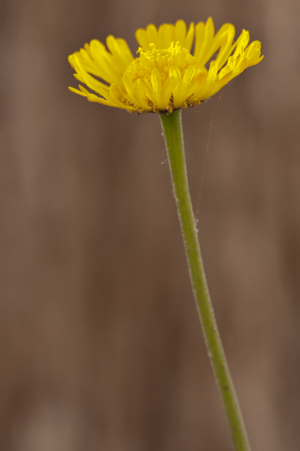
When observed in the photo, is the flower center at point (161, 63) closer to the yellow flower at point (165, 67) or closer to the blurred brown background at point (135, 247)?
the yellow flower at point (165, 67)

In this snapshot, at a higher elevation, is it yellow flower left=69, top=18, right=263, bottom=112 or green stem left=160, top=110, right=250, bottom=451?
yellow flower left=69, top=18, right=263, bottom=112

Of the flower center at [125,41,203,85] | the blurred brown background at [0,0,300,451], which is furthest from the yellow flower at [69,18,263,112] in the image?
the blurred brown background at [0,0,300,451]

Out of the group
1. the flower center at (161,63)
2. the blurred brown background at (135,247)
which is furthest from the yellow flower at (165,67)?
the blurred brown background at (135,247)

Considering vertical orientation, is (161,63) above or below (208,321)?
above

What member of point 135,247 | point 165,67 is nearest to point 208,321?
point 165,67

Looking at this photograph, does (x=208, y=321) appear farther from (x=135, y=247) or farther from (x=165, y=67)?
(x=135, y=247)

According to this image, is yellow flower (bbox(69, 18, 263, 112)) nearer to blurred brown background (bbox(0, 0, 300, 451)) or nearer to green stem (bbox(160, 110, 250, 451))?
green stem (bbox(160, 110, 250, 451))

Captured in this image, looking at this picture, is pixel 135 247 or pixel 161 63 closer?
pixel 161 63

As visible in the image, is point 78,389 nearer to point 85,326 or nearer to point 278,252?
point 85,326
